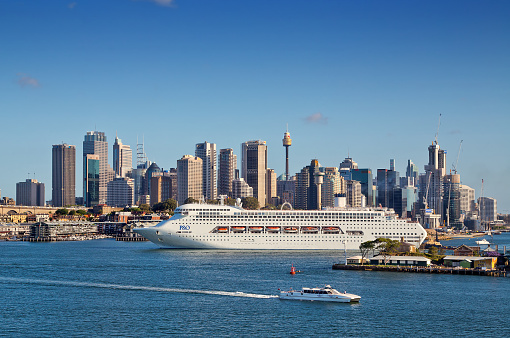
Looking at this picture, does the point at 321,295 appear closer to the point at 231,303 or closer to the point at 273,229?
the point at 231,303

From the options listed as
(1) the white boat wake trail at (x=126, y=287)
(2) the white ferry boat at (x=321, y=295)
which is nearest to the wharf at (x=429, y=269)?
(2) the white ferry boat at (x=321, y=295)

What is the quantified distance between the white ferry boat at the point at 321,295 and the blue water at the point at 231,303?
716 mm

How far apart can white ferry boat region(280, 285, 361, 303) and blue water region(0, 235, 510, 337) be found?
72 centimetres

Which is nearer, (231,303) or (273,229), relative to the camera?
(231,303)

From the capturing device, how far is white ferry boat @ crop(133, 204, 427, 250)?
85.9m

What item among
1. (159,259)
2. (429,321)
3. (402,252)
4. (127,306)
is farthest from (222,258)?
(429,321)

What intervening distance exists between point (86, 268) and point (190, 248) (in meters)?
22.2

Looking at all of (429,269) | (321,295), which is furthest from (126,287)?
(429,269)

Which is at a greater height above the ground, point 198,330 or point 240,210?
point 240,210

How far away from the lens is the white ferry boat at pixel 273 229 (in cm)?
8594

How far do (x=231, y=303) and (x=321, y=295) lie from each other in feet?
19.4

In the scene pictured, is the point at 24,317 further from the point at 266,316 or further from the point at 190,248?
the point at 190,248

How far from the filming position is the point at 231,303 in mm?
44500

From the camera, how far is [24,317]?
40.4 meters
